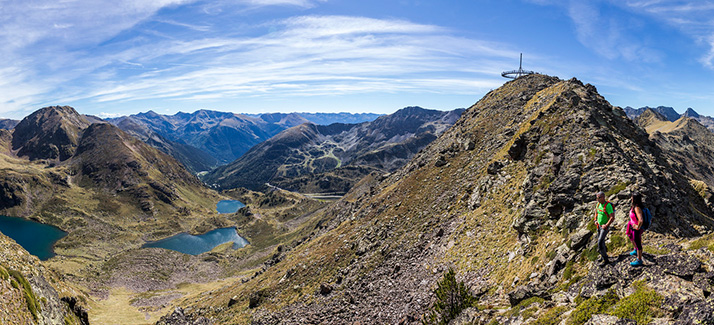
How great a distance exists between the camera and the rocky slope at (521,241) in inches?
637

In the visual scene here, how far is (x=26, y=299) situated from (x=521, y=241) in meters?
70.6

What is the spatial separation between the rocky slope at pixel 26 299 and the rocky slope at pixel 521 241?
2019 cm

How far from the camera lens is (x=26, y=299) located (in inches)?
1928

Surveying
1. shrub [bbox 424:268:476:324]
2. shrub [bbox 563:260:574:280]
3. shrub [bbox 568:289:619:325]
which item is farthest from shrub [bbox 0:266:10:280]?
shrub [bbox 563:260:574:280]

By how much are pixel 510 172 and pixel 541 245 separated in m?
17.8

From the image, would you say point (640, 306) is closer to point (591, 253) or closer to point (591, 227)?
point (591, 253)

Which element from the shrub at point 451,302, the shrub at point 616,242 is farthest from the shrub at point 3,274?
the shrub at point 616,242

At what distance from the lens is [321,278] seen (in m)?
50.3

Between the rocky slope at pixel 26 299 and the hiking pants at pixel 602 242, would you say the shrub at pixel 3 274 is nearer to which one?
the rocky slope at pixel 26 299

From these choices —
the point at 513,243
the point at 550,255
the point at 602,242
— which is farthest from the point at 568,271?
the point at 513,243

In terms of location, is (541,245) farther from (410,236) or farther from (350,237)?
(350,237)

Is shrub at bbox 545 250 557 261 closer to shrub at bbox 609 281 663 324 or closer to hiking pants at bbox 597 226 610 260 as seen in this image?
hiking pants at bbox 597 226 610 260

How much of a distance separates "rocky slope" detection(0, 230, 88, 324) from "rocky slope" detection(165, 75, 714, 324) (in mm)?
20193

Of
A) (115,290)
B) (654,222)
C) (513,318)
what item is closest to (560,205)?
(654,222)
